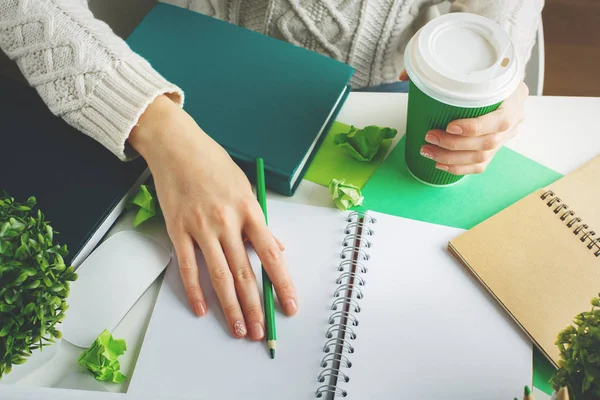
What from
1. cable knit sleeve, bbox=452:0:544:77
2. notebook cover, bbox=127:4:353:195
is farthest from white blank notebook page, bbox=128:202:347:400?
cable knit sleeve, bbox=452:0:544:77

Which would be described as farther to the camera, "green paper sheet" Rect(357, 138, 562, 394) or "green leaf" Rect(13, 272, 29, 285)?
"green paper sheet" Rect(357, 138, 562, 394)

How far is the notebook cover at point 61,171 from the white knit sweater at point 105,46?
1.0 inches

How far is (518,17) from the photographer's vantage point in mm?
842

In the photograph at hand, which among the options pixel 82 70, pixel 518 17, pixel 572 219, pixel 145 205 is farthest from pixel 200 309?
pixel 518 17

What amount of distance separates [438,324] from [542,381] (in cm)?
13

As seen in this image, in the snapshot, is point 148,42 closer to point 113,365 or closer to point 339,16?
point 339,16

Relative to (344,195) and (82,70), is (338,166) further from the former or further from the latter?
(82,70)

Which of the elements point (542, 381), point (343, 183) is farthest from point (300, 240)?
point (542, 381)

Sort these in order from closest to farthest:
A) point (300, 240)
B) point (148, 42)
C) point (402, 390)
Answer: point (402, 390) < point (300, 240) < point (148, 42)

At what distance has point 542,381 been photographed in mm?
606

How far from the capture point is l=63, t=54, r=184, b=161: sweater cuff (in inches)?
27.8

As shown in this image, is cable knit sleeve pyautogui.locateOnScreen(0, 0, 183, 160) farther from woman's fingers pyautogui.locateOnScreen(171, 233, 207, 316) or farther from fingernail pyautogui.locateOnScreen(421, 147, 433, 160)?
fingernail pyautogui.locateOnScreen(421, 147, 433, 160)

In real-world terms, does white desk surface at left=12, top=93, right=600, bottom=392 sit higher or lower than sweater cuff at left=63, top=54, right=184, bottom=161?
lower

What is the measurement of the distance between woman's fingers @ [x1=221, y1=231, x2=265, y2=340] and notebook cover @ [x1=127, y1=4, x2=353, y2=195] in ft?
0.36
